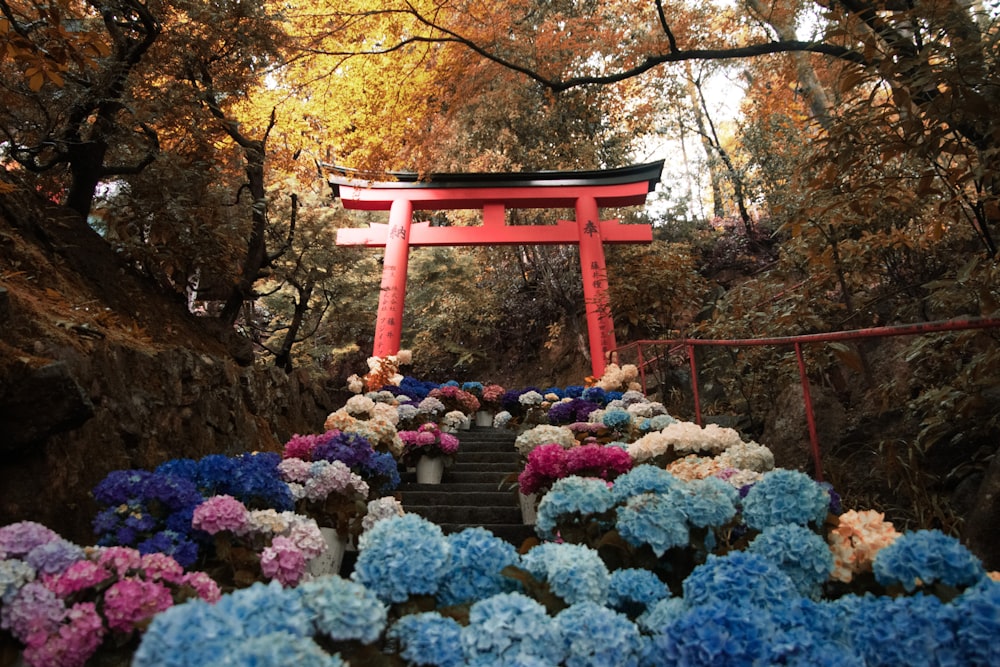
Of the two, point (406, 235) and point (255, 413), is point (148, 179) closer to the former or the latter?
point (255, 413)

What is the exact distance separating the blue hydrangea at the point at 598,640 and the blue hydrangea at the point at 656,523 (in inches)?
19.7

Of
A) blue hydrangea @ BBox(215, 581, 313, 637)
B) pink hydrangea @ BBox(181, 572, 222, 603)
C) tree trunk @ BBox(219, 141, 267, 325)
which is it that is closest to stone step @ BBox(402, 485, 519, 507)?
tree trunk @ BBox(219, 141, 267, 325)

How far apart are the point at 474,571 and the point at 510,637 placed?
0.37 meters

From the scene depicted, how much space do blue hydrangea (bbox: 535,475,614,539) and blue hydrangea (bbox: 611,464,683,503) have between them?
42mm

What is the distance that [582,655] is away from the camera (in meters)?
1.55

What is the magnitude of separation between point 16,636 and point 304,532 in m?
0.96

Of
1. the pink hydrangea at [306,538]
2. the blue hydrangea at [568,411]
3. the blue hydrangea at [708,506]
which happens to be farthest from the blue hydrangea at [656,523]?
the blue hydrangea at [568,411]

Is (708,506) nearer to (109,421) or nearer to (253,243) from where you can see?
(109,421)

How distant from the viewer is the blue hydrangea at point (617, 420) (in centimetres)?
484

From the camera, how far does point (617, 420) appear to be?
15.9ft

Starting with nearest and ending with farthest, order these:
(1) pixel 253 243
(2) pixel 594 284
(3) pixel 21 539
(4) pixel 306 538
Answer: (3) pixel 21 539 < (4) pixel 306 538 < (1) pixel 253 243 < (2) pixel 594 284

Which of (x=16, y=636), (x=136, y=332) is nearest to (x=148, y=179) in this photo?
(x=136, y=332)

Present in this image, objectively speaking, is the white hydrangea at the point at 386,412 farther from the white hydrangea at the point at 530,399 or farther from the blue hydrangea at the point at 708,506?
the blue hydrangea at the point at 708,506

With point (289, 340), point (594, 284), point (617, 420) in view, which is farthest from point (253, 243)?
point (594, 284)
